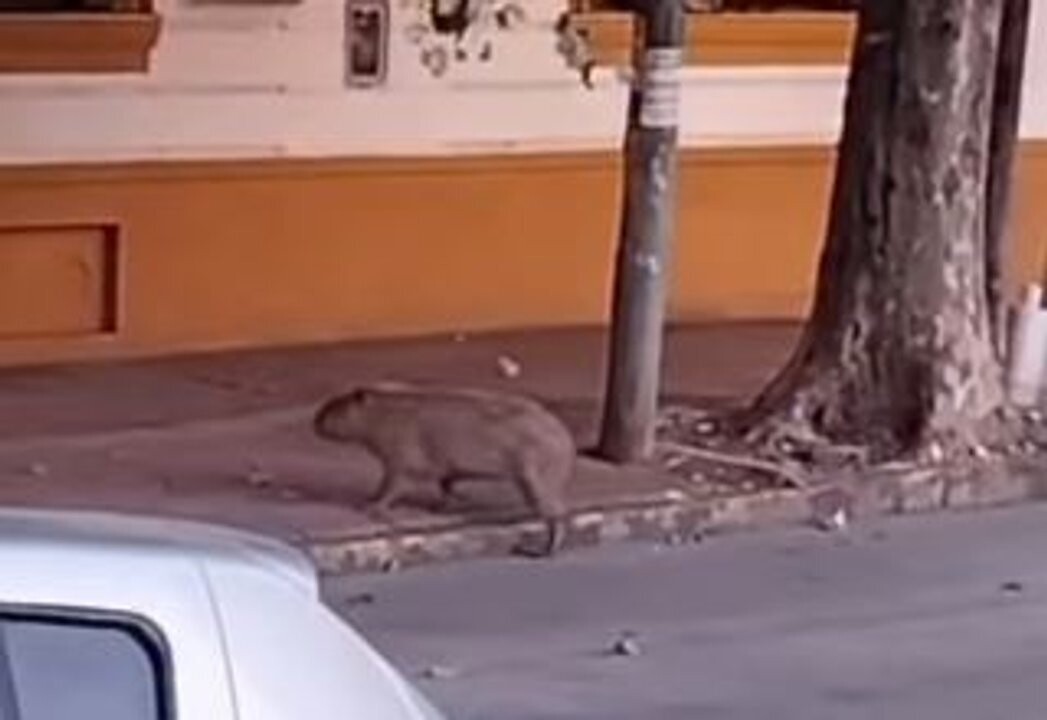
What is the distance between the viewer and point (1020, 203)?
1708 cm

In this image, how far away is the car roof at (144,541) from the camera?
358cm

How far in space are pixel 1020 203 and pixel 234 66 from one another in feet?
14.7

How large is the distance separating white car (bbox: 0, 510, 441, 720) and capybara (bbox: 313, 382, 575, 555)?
25.0ft

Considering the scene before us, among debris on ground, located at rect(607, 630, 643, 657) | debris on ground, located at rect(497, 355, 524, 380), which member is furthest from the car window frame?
debris on ground, located at rect(497, 355, 524, 380)

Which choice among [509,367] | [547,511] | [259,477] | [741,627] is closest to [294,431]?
[259,477]

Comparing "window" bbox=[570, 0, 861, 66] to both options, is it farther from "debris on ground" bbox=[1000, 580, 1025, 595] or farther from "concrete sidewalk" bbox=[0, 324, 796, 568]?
"debris on ground" bbox=[1000, 580, 1025, 595]

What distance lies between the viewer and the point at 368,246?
49.5 feet

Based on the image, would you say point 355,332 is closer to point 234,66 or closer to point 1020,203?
point 234,66

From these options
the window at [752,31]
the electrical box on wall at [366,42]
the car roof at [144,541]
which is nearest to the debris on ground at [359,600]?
the electrical box on wall at [366,42]

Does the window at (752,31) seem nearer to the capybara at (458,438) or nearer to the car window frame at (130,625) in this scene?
the capybara at (458,438)

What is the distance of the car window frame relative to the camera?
339cm

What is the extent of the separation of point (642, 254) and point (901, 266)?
1.13 m

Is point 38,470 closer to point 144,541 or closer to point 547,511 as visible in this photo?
point 547,511

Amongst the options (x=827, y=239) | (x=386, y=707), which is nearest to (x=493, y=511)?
(x=827, y=239)
